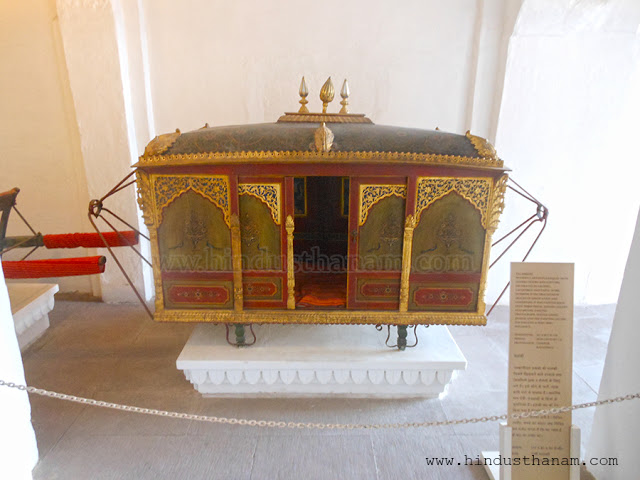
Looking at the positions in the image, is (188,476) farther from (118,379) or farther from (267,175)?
(267,175)

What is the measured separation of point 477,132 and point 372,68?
1.23 metres

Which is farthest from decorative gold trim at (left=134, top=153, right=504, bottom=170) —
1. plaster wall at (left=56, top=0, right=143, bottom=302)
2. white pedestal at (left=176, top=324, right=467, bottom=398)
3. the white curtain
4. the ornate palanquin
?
plaster wall at (left=56, top=0, right=143, bottom=302)

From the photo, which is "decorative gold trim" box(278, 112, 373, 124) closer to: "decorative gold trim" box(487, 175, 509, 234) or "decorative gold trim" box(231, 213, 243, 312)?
"decorative gold trim" box(231, 213, 243, 312)

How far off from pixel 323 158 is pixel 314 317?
40.9 inches

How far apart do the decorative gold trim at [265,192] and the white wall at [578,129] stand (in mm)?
2602

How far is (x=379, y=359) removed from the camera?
271cm

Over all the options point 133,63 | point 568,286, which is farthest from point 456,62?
point 133,63

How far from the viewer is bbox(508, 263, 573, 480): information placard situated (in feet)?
5.92

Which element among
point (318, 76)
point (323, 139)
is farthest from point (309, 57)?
Result: point (323, 139)

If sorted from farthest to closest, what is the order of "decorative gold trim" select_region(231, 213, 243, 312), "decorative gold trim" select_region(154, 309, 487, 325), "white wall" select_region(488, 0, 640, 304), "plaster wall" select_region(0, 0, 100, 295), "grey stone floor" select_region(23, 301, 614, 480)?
"plaster wall" select_region(0, 0, 100, 295), "white wall" select_region(488, 0, 640, 304), "decorative gold trim" select_region(154, 309, 487, 325), "decorative gold trim" select_region(231, 213, 243, 312), "grey stone floor" select_region(23, 301, 614, 480)

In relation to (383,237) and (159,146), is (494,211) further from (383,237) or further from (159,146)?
(159,146)

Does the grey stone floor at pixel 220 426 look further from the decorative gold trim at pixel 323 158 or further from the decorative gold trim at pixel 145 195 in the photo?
the decorative gold trim at pixel 323 158

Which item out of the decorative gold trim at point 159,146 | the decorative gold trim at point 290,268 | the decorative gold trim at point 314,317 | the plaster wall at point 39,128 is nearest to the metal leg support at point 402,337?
the decorative gold trim at point 314,317

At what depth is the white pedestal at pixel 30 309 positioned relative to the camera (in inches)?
131
